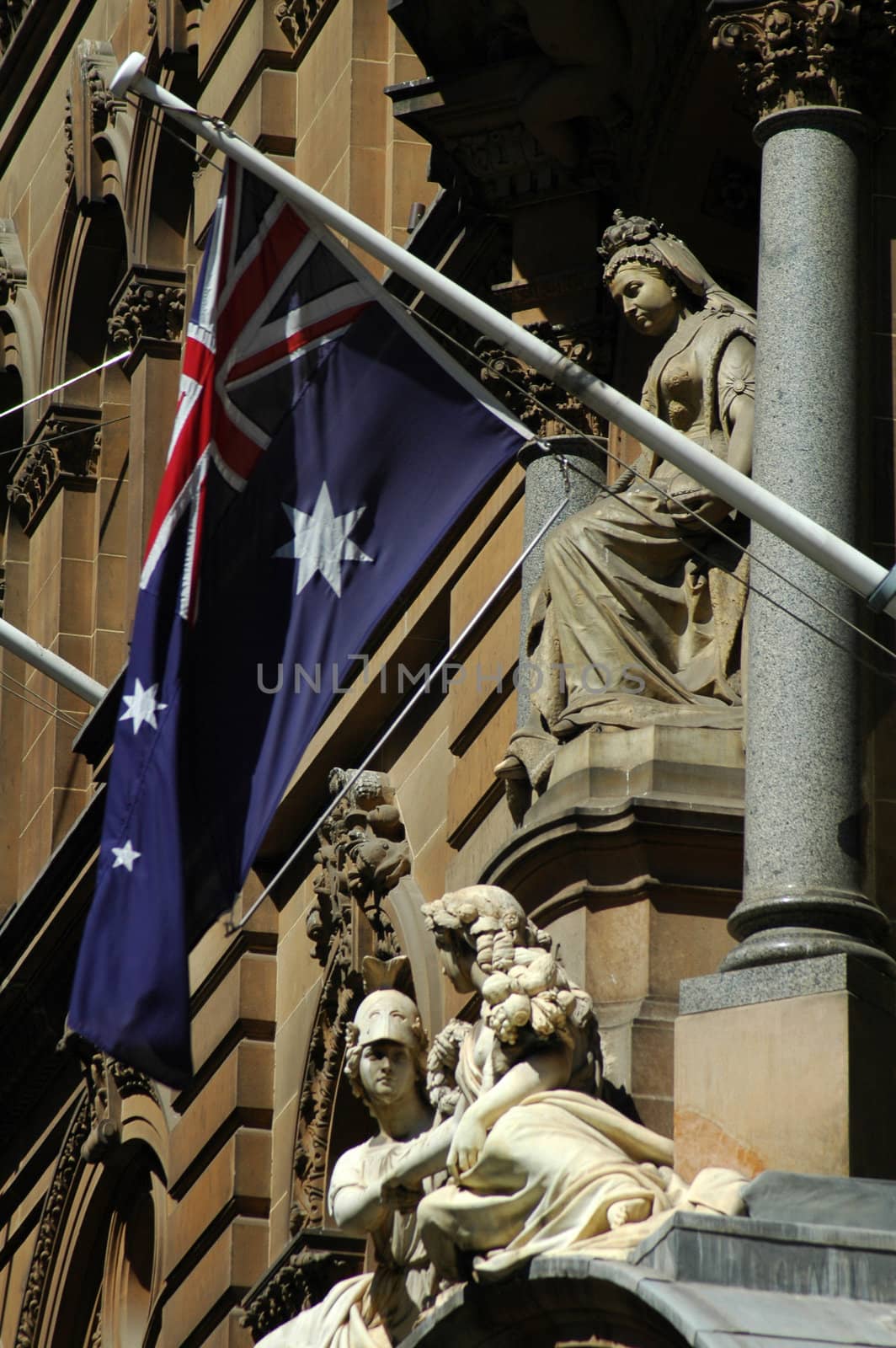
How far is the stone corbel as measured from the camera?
29.0 m

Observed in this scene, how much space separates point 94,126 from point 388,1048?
1605 cm

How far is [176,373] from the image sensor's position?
27984 millimetres

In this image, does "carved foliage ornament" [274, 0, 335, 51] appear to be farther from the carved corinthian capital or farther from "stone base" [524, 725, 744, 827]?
"stone base" [524, 725, 744, 827]

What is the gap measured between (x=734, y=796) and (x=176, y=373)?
45.3 ft

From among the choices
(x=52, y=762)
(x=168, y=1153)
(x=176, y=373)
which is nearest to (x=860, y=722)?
(x=168, y=1153)

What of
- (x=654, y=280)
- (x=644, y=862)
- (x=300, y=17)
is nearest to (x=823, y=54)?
(x=654, y=280)

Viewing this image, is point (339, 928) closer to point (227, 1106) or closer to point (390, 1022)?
point (227, 1106)

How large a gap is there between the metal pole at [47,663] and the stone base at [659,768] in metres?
6.22

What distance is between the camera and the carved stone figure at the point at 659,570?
50.4ft

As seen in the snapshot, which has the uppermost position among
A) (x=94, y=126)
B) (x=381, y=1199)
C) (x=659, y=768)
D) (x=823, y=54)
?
(x=94, y=126)

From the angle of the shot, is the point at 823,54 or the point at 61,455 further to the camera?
the point at 61,455

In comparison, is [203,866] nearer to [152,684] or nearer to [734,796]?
[152,684]

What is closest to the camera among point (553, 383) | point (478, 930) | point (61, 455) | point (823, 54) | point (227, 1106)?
point (478, 930)

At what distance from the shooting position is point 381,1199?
14180 mm
